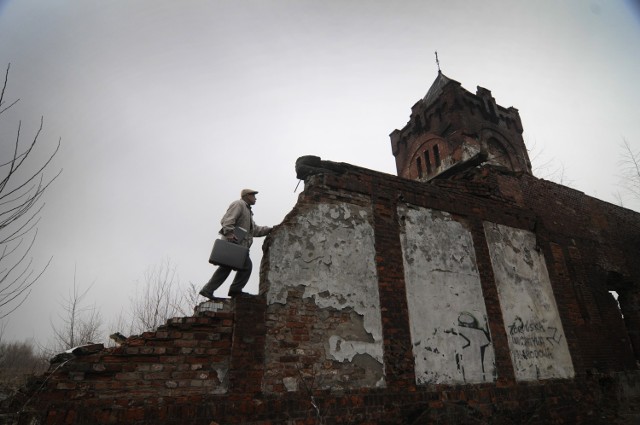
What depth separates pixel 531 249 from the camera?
24.1ft

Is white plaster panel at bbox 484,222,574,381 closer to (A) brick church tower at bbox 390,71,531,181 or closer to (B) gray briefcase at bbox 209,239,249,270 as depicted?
(B) gray briefcase at bbox 209,239,249,270

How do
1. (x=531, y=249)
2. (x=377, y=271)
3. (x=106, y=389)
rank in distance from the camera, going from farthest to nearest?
(x=531, y=249), (x=377, y=271), (x=106, y=389)

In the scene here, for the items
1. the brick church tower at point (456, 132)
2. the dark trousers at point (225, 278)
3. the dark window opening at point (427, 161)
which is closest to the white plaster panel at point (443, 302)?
the dark trousers at point (225, 278)

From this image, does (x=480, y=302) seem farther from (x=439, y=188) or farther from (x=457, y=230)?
(x=439, y=188)

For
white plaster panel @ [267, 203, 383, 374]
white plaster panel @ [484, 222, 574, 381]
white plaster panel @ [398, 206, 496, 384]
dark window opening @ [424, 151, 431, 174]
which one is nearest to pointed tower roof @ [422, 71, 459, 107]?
dark window opening @ [424, 151, 431, 174]

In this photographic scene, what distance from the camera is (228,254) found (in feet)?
14.2

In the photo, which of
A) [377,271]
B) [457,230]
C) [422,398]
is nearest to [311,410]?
[422,398]

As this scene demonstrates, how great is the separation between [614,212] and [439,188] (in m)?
6.64

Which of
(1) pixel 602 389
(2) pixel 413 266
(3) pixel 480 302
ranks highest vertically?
(2) pixel 413 266

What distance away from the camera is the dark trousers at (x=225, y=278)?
14.4ft

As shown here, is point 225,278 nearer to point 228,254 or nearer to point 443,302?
point 228,254

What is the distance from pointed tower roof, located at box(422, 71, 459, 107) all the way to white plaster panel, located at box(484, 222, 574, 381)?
13312 millimetres

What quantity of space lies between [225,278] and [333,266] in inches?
58.6

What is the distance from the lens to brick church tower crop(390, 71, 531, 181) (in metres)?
16.5
